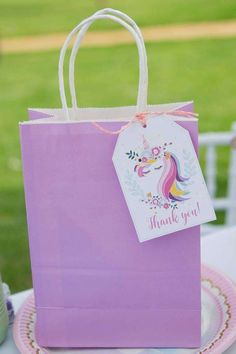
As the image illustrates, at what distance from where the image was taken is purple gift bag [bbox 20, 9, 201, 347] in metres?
0.56

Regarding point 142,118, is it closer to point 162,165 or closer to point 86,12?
point 162,165

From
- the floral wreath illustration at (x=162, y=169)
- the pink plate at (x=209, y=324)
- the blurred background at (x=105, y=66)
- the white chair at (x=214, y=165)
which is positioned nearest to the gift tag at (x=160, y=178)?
the floral wreath illustration at (x=162, y=169)

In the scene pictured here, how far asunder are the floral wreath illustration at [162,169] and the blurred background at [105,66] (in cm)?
153

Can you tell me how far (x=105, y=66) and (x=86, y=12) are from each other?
231cm

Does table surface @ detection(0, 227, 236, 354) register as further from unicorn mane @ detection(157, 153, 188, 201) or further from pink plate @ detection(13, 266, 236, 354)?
unicorn mane @ detection(157, 153, 188, 201)

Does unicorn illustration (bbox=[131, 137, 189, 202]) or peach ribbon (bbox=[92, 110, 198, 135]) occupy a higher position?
peach ribbon (bbox=[92, 110, 198, 135])

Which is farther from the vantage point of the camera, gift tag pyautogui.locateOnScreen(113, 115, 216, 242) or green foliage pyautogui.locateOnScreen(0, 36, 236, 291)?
green foliage pyautogui.locateOnScreen(0, 36, 236, 291)

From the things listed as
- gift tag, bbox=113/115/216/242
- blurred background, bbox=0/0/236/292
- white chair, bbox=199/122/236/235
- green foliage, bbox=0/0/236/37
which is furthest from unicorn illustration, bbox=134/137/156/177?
green foliage, bbox=0/0/236/37

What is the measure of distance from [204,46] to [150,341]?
527 cm

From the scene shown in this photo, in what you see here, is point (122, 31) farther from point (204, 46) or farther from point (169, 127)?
point (169, 127)

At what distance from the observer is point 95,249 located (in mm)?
595

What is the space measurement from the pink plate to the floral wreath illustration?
185 mm

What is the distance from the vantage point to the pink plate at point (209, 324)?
0.62 meters

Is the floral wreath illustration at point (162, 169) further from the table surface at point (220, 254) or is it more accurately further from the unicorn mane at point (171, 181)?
the table surface at point (220, 254)
